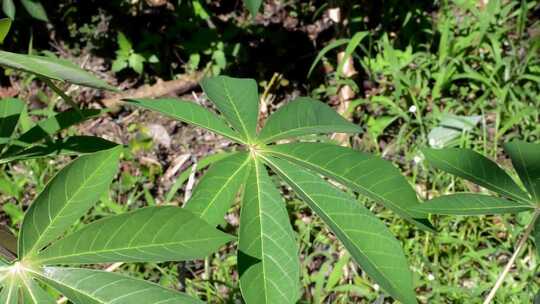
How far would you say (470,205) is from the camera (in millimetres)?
1003

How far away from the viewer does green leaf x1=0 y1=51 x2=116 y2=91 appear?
0.66 meters

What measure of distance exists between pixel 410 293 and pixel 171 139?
195 cm

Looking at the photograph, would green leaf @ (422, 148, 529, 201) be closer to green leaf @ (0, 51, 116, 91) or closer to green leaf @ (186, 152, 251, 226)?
green leaf @ (186, 152, 251, 226)

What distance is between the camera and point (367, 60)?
8.79 feet

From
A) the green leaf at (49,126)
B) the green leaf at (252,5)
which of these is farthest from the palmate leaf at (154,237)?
the green leaf at (252,5)

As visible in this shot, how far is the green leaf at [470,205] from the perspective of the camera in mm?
956

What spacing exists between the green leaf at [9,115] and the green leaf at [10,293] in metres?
0.42

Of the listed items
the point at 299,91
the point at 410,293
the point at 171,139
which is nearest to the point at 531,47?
the point at 299,91

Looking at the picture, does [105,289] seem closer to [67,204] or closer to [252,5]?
[67,204]

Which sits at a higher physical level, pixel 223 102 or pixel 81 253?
pixel 223 102

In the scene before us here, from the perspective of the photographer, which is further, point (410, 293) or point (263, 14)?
point (263, 14)

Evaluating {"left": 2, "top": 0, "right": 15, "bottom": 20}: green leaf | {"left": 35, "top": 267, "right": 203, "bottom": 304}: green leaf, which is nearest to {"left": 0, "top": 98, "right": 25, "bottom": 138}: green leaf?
{"left": 35, "top": 267, "right": 203, "bottom": 304}: green leaf

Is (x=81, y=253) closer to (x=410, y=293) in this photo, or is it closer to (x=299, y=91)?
(x=410, y=293)

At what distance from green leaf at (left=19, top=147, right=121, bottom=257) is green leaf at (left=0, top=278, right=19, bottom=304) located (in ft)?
0.14
